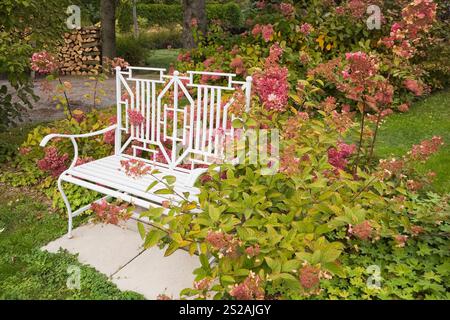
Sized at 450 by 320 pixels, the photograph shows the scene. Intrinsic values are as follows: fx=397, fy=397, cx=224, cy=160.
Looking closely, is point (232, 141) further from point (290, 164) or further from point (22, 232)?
point (22, 232)

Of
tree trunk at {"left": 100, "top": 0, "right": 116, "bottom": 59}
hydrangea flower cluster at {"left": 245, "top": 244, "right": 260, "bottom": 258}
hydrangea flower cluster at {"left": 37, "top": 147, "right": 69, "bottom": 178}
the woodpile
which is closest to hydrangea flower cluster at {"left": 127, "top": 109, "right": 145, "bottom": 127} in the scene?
hydrangea flower cluster at {"left": 37, "top": 147, "right": 69, "bottom": 178}

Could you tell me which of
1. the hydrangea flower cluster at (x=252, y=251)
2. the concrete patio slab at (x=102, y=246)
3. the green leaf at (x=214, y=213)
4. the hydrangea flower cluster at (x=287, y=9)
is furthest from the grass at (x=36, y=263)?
the hydrangea flower cluster at (x=287, y=9)

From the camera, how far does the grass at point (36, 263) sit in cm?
246

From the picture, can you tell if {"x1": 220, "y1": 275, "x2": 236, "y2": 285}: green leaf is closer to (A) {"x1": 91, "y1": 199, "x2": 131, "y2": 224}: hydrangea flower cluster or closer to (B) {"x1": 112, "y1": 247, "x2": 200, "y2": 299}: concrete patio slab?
(A) {"x1": 91, "y1": 199, "x2": 131, "y2": 224}: hydrangea flower cluster

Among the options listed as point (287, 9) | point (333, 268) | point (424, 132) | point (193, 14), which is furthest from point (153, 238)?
point (193, 14)

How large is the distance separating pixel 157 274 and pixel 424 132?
4059 millimetres

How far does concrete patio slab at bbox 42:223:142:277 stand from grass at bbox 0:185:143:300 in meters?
0.08

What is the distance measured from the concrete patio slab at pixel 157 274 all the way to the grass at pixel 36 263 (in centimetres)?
9

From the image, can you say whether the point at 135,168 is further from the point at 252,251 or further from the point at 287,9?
the point at 287,9

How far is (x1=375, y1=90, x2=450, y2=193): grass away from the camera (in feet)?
12.8

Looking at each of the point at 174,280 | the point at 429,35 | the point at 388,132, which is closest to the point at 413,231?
the point at 174,280

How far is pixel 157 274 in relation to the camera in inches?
103

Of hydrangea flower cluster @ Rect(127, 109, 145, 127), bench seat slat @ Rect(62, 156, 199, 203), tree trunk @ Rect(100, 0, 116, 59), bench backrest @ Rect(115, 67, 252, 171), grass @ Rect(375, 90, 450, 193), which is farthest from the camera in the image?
tree trunk @ Rect(100, 0, 116, 59)
